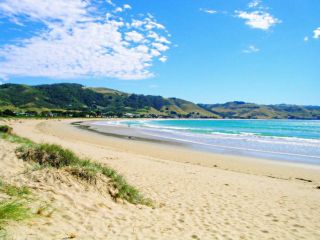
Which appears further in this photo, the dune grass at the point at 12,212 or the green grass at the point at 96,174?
the green grass at the point at 96,174

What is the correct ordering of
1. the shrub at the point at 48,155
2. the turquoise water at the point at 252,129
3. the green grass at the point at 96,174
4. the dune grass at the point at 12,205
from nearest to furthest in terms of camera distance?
Result: the dune grass at the point at 12,205 < the green grass at the point at 96,174 < the shrub at the point at 48,155 < the turquoise water at the point at 252,129

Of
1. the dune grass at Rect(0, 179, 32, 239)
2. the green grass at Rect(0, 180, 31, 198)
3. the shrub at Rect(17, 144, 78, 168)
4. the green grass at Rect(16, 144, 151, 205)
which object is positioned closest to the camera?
the dune grass at Rect(0, 179, 32, 239)

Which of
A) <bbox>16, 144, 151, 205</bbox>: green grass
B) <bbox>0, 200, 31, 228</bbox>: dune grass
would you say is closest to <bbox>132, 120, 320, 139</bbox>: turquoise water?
<bbox>16, 144, 151, 205</bbox>: green grass

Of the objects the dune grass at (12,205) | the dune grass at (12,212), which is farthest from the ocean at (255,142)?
the dune grass at (12,212)

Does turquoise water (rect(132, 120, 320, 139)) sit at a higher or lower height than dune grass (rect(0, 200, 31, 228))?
lower

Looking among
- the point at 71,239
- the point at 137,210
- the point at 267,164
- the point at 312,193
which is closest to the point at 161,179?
the point at 137,210

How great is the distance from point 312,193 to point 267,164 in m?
8.95

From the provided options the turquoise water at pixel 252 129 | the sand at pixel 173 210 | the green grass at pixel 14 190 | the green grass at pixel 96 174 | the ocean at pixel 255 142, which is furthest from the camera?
the turquoise water at pixel 252 129

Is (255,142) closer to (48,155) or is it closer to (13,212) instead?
(48,155)

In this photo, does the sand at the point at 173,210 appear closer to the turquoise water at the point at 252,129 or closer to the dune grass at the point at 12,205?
the dune grass at the point at 12,205

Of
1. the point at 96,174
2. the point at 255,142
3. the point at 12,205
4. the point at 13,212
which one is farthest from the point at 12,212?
the point at 255,142

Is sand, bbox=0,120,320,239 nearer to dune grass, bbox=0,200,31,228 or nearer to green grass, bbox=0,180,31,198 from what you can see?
dune grass, bbox=0,200,31,228

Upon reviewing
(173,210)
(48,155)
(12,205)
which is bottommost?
(173,210)

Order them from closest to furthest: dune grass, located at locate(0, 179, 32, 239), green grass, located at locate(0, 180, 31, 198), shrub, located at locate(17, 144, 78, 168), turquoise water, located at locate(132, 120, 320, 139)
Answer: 1. dune grass, located at locate(0, 179, 32, 239)
2. green grass, located at locate(0, 180, 31, 198)
3. shrub, located at locate(17, 144, 78, 168)
4. turquoise water, located at locate(132, 120, 320, 139)
